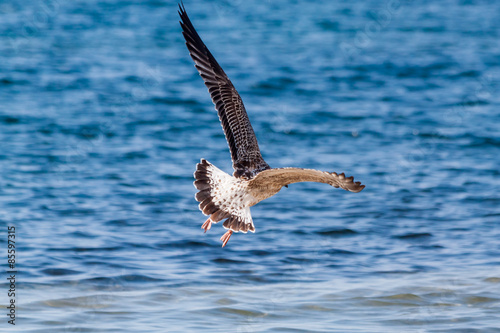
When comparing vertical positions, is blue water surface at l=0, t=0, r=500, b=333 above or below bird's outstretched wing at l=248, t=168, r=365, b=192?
above

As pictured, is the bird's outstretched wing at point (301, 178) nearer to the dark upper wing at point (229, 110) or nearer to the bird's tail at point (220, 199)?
the bird's tail at point (220, 199)

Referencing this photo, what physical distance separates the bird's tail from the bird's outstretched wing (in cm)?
23

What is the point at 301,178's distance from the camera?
651cm

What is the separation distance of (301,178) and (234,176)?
4.61ft

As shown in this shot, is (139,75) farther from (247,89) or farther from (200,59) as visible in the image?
(200,59)

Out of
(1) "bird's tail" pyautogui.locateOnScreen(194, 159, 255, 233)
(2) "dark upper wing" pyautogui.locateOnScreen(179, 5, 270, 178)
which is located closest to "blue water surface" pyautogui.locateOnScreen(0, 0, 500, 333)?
(1) "bird's tail" pyautogui.locateOnScreen(194, 159, 255, 233)

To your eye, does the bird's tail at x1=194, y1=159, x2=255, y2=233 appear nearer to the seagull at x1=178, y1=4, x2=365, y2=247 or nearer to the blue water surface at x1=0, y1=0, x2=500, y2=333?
the seagull at x1=178, y1=4, x2=365, y2=247

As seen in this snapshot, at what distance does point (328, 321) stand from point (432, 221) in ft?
13.0

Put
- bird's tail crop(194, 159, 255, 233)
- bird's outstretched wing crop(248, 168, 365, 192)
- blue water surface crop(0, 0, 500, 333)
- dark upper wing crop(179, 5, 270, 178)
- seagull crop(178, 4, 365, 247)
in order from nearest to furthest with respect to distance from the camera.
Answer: bird's outstretched wing crop(248, 168, 365, 192), seagull crop(178, 4, 365, 247), bird's tail crop(194, 159, 255, 233), dark upper wing crop(179, 5, 270, 178), blue water surface crop(0, 0, 500, 333)

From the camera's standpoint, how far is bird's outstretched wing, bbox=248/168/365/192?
227 inches

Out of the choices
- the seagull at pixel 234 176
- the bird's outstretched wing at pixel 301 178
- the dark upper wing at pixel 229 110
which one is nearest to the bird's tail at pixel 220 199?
the seagull at pixel 234 176

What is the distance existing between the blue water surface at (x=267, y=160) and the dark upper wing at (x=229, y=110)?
1.54 metres

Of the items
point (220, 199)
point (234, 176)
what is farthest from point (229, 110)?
point (220, 199)

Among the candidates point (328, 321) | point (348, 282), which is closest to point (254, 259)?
point (348, 282)
